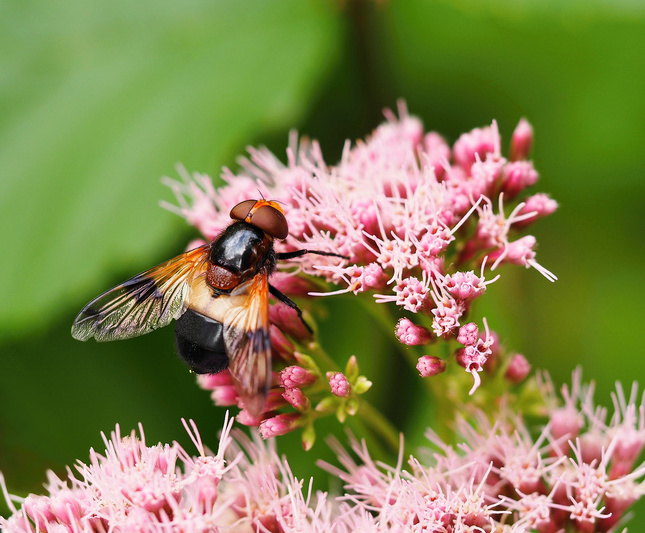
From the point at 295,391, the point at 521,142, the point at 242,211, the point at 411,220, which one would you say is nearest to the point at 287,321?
the point at 295,391

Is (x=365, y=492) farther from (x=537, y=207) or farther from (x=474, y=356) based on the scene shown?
(x=537, y=207)

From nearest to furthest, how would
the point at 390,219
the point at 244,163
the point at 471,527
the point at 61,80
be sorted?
the point at 471,527
the point at 390,219
the point at 244,163
the point at 61,80

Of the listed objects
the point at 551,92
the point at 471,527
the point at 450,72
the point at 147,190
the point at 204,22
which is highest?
the point at 204,22

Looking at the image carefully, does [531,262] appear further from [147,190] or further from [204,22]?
[204,22]

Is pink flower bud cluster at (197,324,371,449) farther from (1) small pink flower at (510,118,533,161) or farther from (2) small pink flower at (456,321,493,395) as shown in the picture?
(1) small pink flower at (510,118,533,161)

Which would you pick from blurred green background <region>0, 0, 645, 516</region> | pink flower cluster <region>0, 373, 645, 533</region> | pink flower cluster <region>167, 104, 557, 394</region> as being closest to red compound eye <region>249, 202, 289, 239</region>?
pink flower cluster <region>167, 104, 557, 394</region>

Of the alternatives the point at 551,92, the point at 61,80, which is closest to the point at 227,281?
the point at 61,80

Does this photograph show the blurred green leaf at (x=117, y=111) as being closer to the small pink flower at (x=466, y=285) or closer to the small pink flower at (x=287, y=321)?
the small pink flower at (x=287, y=321)
